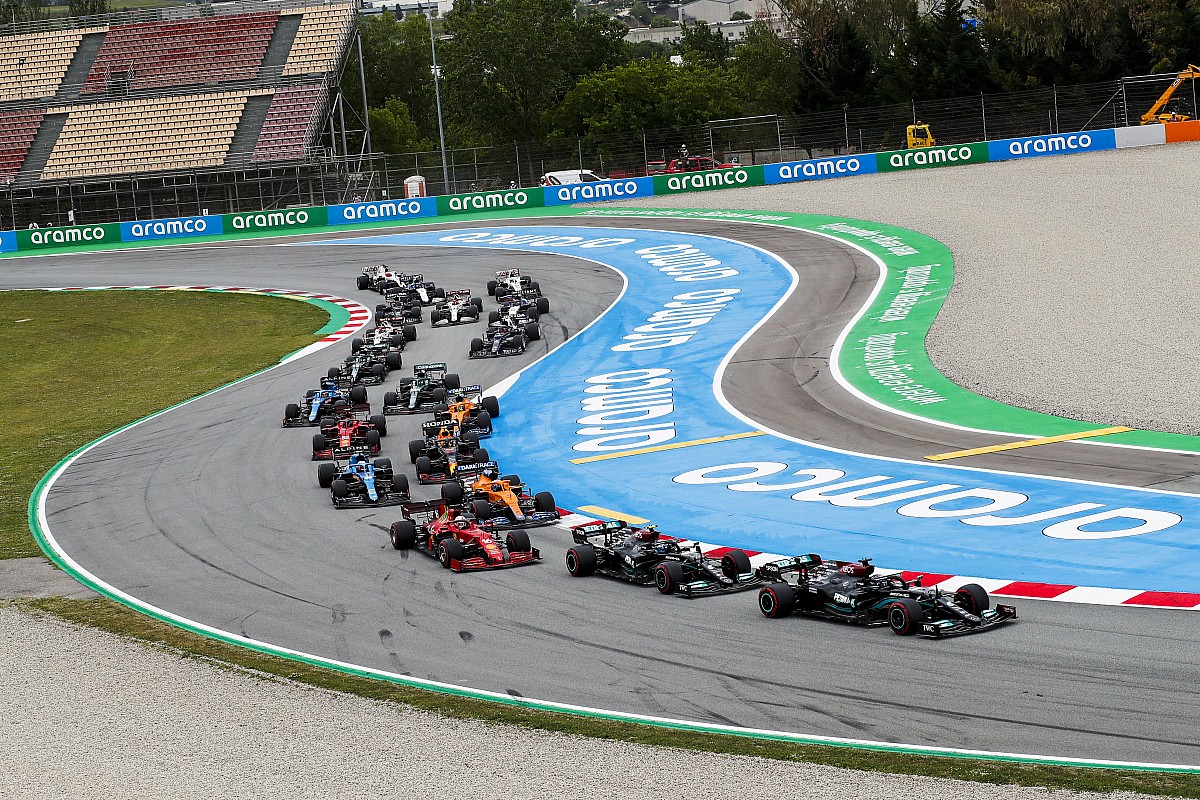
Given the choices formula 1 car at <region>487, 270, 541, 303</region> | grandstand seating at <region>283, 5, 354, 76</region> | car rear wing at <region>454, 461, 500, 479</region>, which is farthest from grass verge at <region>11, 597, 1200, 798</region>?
grandstand seating at <region>283, 5, 354, 76</region>

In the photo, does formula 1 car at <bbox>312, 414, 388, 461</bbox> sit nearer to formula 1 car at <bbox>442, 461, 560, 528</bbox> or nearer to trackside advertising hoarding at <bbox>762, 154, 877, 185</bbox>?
formula 1 car at <bbox>442, 461, 560, 528</bbox>

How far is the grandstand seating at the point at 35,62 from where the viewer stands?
218 feet

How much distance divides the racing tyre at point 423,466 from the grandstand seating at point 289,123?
43.7 metres

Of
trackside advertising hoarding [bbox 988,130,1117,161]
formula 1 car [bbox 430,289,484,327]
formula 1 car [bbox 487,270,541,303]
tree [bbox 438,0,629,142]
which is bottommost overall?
formula 1 car [bbox 430,289,484,327]

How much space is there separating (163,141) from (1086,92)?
134 ft

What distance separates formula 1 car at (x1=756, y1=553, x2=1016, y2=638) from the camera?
1145 centimetres

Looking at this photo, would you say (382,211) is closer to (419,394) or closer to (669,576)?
(419,394)

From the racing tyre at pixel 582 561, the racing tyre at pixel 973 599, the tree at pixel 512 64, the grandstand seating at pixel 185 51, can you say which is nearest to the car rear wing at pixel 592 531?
the racing tyre at pixel 582 561

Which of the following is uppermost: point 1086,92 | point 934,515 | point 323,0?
point 323,0

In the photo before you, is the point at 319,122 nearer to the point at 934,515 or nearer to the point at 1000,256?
the point at 1000,256

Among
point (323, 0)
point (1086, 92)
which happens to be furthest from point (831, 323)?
point (323, 0)

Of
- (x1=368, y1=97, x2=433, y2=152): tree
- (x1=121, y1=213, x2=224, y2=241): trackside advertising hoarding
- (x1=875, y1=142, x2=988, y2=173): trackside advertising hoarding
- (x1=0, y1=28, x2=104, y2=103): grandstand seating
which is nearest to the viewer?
(x1=875, y1=142, x2=988, y2=173): trackside advertising hoarding

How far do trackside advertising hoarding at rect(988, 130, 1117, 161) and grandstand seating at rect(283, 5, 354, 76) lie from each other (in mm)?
31599

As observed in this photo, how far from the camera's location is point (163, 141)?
62.0 m
